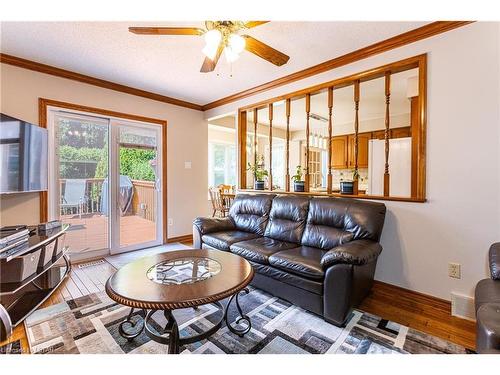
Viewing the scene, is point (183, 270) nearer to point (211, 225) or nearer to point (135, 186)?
point (211, 225)

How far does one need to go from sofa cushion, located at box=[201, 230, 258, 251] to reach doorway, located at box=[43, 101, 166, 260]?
1586 millimetres

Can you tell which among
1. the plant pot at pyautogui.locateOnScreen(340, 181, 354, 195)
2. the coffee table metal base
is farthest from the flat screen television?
the plant pot at pyautogui.locateOnScreen(340, 181, 354, 195)

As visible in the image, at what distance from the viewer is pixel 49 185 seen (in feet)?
10.2

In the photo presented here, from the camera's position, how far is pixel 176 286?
4.83ft

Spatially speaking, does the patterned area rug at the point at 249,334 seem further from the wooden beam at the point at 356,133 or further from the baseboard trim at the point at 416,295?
the wooden beam at the point at 356,133

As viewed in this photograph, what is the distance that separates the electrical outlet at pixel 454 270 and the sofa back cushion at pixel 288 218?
4.30 feet

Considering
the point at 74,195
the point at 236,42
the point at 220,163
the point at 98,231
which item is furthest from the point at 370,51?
the point at 220,163

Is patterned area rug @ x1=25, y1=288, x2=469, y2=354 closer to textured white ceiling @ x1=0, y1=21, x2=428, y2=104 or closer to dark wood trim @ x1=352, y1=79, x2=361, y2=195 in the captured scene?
dark wood trim @ x1=352, y1=79, x2=361, y2=195

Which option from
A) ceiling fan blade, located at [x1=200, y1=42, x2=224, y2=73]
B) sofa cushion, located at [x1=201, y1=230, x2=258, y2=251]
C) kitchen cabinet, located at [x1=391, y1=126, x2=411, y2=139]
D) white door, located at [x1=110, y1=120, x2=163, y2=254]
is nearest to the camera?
ceiling fan blade, located at [x1=200, y1=42, x2=224, y2=73]

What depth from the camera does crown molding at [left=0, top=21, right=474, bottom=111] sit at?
219cm

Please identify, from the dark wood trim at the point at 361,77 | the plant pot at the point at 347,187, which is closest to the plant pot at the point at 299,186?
the plant pot at the point at 347,187
